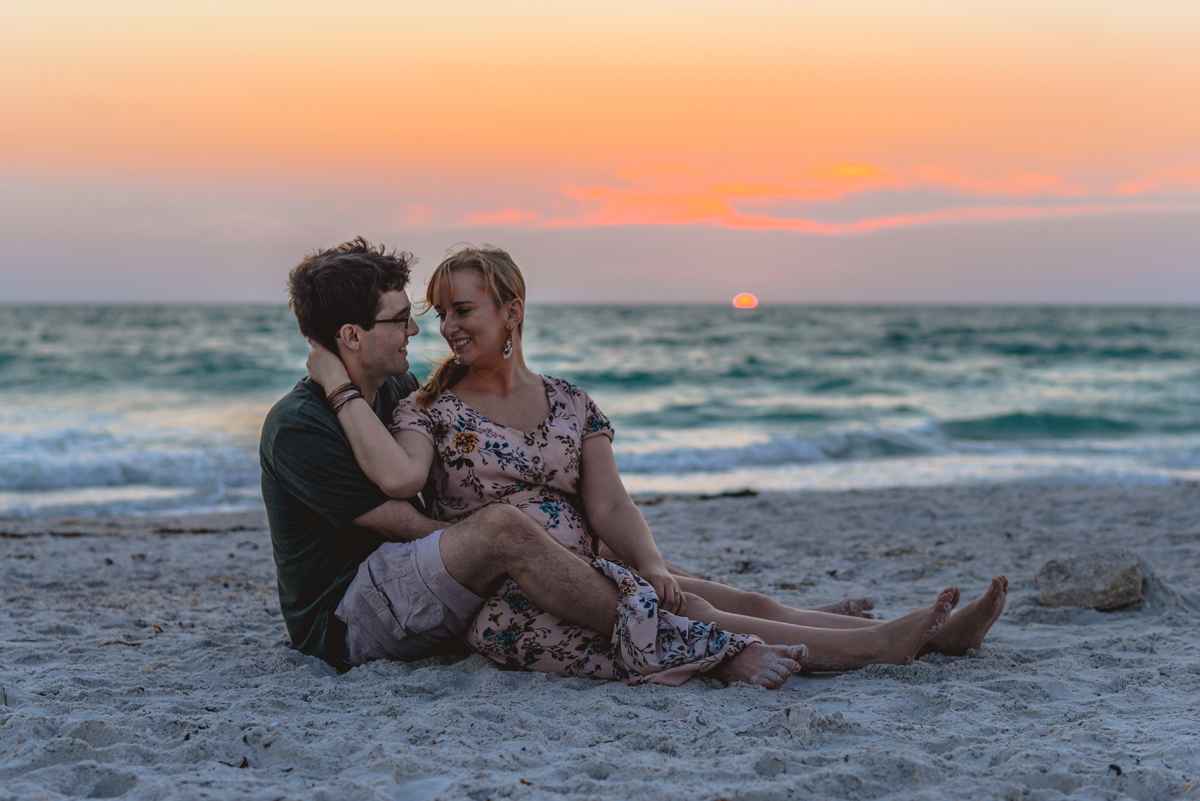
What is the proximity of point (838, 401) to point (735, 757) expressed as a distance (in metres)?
16.7

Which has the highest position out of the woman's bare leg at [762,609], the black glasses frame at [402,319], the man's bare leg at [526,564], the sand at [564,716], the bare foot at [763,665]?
the black glasses frame at [402,319]

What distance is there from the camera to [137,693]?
10.1ft

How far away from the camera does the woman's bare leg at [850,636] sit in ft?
10.6

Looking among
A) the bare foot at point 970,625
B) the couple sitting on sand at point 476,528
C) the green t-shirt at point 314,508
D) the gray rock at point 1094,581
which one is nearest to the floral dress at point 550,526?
the couple sitting on sand at point 476,528

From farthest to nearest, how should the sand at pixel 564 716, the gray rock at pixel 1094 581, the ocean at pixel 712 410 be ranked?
the ocean at pixel 712 410
the gray rock at pixel 1094 581
the sand at pixel 564 716

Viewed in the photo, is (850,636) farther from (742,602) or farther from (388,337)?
(388,337)

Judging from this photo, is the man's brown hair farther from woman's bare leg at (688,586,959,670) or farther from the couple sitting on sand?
woman's bare leg at (688,586,959,670)

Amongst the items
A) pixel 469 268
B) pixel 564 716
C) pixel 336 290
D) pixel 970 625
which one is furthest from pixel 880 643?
pixel 336 290

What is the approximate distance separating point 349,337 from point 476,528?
0.86 metres

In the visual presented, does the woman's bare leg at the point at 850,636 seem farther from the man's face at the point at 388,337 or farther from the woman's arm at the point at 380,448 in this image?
the man's face at the point at 388,337

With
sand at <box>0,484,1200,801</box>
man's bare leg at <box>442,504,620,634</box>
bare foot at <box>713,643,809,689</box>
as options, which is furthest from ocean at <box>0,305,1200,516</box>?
bare foot at <box>713,643,809,689</box>

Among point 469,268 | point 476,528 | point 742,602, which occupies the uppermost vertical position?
point 469,268

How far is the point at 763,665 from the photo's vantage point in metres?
3.08

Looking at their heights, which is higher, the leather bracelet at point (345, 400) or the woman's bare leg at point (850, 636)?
the leather bracelet at point (345, 400)
